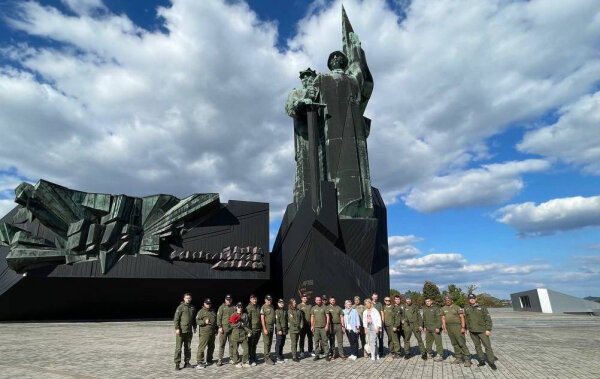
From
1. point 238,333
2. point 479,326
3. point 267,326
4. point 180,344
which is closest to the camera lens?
point 180,344

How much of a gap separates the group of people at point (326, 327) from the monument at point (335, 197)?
8959 millimetres

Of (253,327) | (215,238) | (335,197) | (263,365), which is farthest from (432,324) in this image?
(215,238)

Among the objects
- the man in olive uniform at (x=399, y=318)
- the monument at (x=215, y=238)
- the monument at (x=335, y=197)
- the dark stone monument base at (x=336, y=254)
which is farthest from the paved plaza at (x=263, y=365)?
the monument at (x=215, y=238)

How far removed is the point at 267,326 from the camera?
8.91m

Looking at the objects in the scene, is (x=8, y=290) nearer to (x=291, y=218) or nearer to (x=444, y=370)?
(x=291, y=218)

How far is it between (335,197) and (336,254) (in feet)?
9.31

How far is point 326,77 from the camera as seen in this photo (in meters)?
22.0

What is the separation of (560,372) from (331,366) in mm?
4338

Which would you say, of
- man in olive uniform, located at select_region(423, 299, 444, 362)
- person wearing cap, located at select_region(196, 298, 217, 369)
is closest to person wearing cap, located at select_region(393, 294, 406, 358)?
man in olive uniform, located at select_region(423, 299, 444, 362)

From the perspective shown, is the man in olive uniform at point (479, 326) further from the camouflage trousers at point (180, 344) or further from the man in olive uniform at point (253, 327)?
the camouflage trousers at point (180, 344)

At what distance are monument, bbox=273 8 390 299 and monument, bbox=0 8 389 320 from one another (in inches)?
2.3

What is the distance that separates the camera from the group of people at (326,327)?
27.1 ft

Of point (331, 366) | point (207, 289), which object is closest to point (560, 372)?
point (331, 366)

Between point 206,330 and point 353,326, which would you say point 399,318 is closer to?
point 353,326
